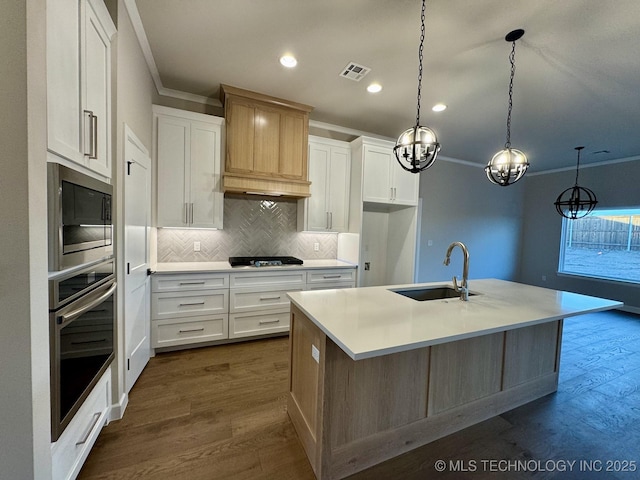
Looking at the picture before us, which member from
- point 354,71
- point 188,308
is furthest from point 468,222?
point 188,308

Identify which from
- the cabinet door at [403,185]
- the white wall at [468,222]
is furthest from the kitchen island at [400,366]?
the white wall at [468,222]

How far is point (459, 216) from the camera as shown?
561 cm

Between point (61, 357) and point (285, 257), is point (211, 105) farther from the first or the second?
point (61, 357)

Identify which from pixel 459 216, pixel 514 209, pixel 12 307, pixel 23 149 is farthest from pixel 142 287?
pixel 514 209

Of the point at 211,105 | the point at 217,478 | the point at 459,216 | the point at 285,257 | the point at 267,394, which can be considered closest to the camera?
the point at 217,478

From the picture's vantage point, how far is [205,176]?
9.80 ft

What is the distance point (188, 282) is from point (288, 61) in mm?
2438

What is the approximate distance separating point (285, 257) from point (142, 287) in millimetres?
1710

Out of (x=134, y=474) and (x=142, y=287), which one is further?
(x=142, y=287)

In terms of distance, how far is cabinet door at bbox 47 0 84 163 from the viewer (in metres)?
1.04

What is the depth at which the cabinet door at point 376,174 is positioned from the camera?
11.8 ft

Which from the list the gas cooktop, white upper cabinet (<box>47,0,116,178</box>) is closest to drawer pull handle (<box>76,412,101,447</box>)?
white upper cabinet (<box>47,0,116,178</box>)

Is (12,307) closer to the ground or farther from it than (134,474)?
farther from it

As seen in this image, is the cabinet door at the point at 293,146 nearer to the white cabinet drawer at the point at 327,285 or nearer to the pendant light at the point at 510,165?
the white cabinet drawer at the point at 327,285
